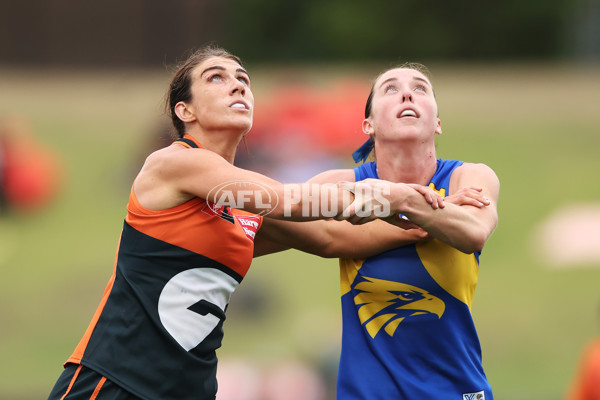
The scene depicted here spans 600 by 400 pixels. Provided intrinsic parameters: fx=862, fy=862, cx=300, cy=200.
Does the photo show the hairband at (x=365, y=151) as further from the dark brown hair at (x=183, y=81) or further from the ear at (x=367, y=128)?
the dark brown hair at (x=183, y=81)

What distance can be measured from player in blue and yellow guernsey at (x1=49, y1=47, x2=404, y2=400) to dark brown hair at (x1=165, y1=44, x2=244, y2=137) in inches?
7.0

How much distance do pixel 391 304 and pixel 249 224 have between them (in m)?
0.67

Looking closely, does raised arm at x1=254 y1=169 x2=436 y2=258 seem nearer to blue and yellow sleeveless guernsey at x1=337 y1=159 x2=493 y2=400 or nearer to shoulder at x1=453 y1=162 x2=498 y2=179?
blue and yellow sleeveless guernsey at x1=337 y1=159 x2=493 y2=400

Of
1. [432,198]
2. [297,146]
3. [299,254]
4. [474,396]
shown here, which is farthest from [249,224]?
[297,146]

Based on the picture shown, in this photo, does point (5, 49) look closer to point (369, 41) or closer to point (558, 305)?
point (369, 41)

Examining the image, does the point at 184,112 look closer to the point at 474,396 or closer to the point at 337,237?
the point at 337,237

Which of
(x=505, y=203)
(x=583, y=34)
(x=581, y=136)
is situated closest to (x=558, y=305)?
(x=505, y=203)

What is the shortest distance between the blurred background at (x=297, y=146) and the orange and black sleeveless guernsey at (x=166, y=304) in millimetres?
4551

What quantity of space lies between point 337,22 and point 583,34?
6669 mm

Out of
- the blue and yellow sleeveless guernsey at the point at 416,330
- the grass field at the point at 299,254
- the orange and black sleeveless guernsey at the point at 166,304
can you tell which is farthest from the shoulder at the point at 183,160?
the grass field at the point at 299,254

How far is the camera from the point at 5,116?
678 inches

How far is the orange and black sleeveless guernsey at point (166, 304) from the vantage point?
3.28 meters

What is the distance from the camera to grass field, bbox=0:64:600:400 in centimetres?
1191

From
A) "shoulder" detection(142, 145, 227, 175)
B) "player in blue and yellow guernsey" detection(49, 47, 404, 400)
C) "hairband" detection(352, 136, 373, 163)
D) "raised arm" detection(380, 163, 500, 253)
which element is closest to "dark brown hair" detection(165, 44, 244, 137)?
"player in blue and yellow guernsey" detection(49, 47, 404, 400)
